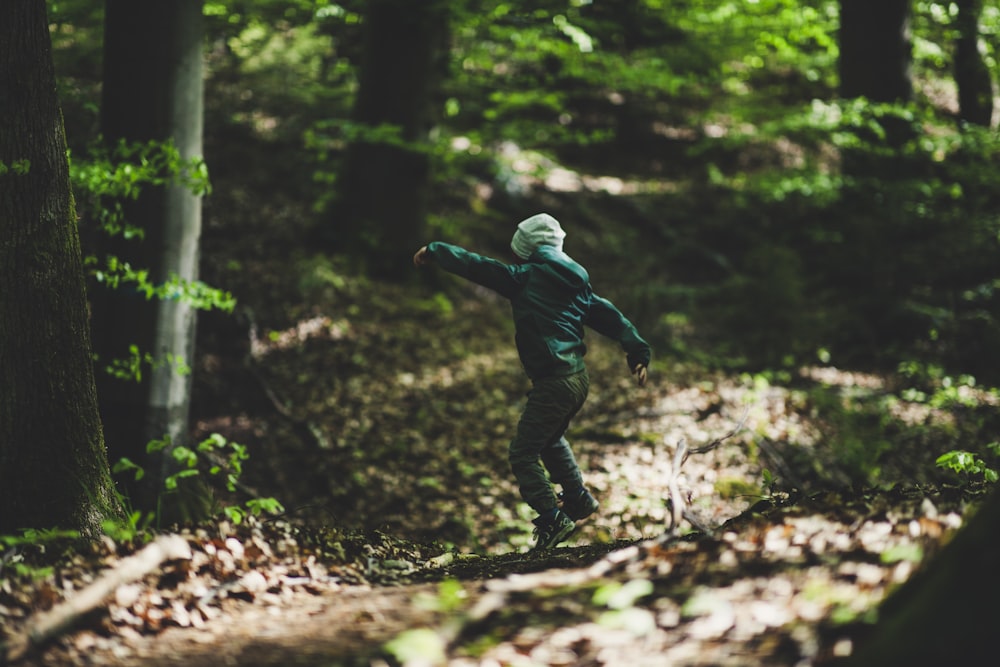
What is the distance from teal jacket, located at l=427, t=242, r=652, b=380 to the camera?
4.48 m

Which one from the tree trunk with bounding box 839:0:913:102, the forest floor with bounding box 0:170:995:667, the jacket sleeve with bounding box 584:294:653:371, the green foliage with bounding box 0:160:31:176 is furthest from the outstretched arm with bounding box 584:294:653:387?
the tree trunk with bounding box 839:0:913:102

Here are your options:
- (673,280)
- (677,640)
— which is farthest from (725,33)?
(677,640)

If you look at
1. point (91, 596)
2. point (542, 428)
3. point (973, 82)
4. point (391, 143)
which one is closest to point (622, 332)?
point (542, 428)

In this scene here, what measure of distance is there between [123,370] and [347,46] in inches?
380

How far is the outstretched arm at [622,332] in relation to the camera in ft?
15.2

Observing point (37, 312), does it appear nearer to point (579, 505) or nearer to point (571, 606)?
point (571, 606)

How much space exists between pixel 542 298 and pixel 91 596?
2.89 meters

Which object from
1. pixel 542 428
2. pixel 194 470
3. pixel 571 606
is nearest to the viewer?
pixel 571 606

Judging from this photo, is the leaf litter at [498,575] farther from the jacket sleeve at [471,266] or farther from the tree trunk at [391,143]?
the tree trunk at [391,143]

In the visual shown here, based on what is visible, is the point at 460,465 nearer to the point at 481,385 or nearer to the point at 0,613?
the point at 481,385

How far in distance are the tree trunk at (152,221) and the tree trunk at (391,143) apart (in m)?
4.33

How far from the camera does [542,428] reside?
461 cm

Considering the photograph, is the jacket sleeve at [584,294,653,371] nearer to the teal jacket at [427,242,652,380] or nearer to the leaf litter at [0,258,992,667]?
the teal jacket at [427,242,652,380]

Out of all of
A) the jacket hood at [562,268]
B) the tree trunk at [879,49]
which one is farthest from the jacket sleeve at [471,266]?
the tree trunk at [879,49]
